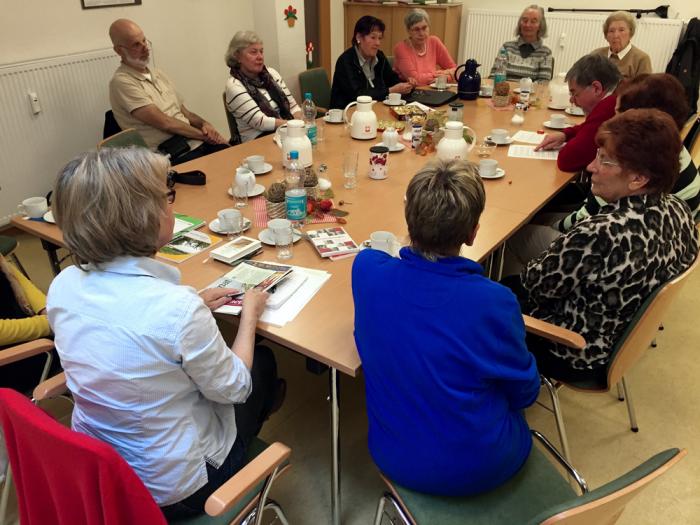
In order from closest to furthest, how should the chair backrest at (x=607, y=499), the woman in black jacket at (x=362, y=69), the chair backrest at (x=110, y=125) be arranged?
the chair backrest at (x=607, y=499), the chair backrest at (x=110, y=125), the woman in black jacket at (x=362, y=69)

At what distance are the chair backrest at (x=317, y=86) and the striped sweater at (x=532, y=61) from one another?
53.5 inches

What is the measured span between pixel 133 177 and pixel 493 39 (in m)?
5.52

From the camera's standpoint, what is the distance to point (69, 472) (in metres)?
0.98

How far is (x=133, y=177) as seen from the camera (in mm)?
1139

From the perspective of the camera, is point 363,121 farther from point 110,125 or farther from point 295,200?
point 110,125

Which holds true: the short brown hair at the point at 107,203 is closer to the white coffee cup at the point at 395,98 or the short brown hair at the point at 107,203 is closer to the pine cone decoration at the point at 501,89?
the white coffee cup at the point at 395,98

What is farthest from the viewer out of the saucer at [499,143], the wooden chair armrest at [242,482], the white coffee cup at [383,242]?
the saucer at [499,143]

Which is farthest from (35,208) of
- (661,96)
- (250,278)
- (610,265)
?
(661,96)

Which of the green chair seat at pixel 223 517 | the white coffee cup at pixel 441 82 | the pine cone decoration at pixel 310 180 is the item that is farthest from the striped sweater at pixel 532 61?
the green chair seat at pixel 223 517

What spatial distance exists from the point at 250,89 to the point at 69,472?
2.91 m

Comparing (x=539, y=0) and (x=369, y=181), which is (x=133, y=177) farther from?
(x=539, y=0)

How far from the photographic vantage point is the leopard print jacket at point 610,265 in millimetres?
1559

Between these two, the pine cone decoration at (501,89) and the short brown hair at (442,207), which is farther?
the pine cone decoration at (501,89)

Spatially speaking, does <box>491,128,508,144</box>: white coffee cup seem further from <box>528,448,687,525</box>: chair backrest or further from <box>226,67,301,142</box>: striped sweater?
<box>528,448,687,525</box>: chair backrest
